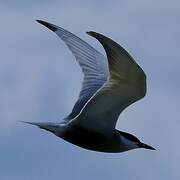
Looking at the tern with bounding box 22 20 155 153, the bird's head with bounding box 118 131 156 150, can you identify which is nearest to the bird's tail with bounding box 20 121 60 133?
the tern with bounding box 22 20 155 153

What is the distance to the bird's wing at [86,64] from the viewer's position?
11.8m

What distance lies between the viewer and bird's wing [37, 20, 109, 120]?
1179 cm

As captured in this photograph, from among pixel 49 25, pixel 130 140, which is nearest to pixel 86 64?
pixel 49 25

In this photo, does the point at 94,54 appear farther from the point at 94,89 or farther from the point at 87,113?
the point at 87,113

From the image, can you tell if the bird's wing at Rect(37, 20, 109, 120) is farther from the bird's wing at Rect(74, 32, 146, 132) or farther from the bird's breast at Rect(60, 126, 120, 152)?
the bird's wing at Rect(74, 32, 146, 132)

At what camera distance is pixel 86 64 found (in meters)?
12.3

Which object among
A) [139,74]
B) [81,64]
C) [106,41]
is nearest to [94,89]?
[81,64]

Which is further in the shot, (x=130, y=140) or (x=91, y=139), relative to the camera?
(x=130, y=140)

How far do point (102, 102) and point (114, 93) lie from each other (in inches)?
7.6

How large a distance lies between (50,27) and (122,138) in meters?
1.71

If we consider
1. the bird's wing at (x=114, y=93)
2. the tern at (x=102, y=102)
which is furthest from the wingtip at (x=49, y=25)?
the bird's wing at (x=114, y=93)

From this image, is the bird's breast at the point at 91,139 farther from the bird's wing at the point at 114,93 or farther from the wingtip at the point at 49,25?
the wingtip at the point at 49,25

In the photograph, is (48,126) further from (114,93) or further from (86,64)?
(86,64)

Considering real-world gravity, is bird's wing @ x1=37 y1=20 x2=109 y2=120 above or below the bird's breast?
above
